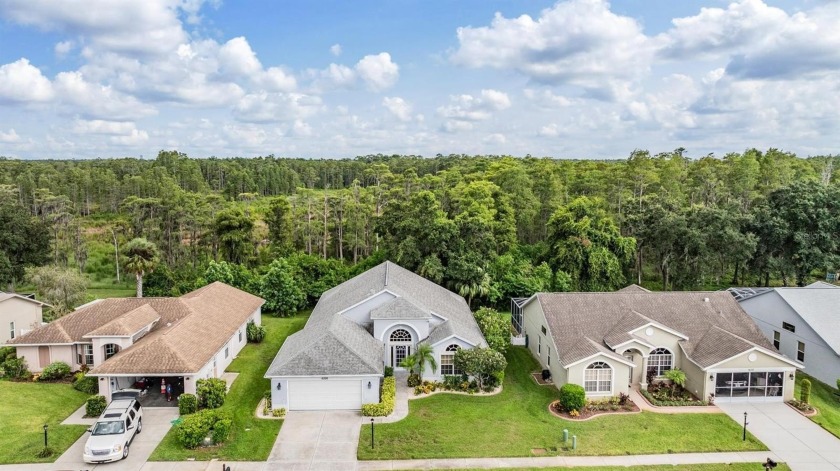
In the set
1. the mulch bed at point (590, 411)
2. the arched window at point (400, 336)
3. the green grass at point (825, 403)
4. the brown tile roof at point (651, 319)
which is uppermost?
the brown tile roof at point (651, 319)

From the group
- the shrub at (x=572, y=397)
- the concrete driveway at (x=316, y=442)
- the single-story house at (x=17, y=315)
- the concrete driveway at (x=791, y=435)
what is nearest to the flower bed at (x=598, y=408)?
the shrub at (x=572, y=397)

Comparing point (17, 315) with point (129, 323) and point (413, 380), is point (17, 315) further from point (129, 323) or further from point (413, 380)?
point (413, 380)

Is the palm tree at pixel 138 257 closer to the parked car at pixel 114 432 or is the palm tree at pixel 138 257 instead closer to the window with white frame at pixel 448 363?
the parked car at pixel 114 432

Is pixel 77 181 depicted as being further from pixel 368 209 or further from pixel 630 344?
pixel 630 344

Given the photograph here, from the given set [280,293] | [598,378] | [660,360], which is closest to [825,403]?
[660,360]

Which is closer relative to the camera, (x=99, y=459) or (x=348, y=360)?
(x=99, y=459)

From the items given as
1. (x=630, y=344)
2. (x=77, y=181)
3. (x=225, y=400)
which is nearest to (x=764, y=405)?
(x=630, y=344)
